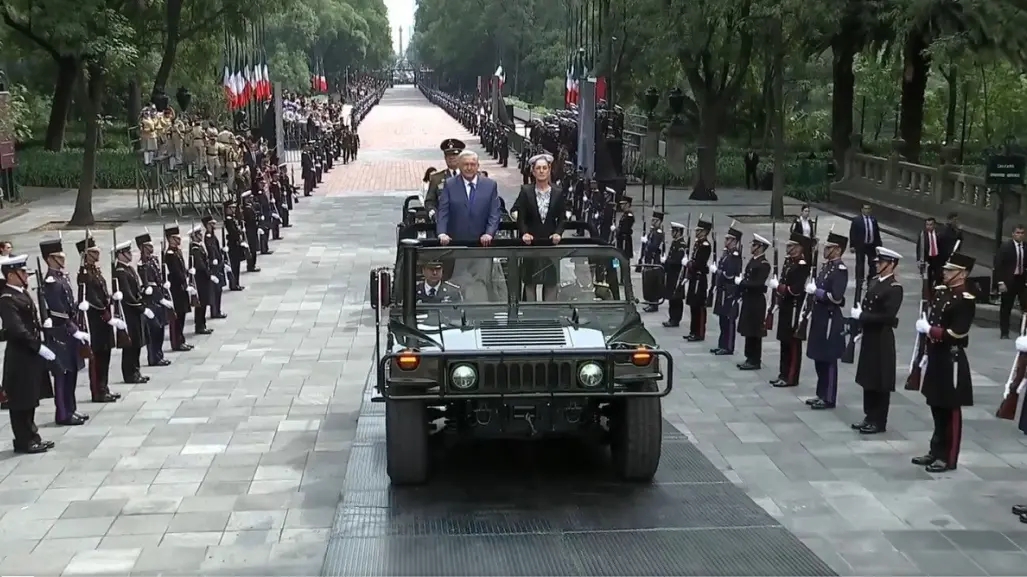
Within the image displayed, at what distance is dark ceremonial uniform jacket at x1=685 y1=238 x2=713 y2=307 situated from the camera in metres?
15.8

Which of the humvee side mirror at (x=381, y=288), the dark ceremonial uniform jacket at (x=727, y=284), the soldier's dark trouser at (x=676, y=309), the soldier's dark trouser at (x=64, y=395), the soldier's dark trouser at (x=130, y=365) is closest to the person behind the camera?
the humvee side mirror at (x=381, y=288)

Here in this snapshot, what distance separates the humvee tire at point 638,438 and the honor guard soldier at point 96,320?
626 cm

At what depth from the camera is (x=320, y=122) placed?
51.3 m

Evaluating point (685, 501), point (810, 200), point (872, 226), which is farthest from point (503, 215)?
point (810, 200)

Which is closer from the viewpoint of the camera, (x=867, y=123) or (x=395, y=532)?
(x=395, y=532)

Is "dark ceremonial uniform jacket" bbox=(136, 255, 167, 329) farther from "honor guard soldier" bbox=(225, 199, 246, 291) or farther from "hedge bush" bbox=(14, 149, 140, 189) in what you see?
"hedge bush" bbox=(14, 149, 140, 189)

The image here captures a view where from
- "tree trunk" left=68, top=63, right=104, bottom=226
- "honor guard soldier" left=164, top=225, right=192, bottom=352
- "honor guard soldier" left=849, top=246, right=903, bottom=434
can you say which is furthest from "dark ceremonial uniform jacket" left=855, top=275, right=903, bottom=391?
"tree trunk" left=68, top=63, right=104, bottom=226

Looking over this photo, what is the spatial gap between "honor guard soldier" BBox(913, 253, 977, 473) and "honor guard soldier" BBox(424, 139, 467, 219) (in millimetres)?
4362

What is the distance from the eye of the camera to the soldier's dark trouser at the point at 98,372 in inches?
500

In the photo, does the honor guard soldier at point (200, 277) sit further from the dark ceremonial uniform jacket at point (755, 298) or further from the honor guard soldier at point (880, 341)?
the honor guard soldier at point (880, 341)

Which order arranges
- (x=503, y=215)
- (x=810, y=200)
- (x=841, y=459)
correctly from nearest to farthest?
(x=841, y=459)
(x=503, y=215)
(x=810, y=200)

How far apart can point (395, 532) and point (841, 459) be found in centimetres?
424

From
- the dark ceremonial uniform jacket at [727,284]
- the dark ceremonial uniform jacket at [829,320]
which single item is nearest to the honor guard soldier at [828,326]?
the dark ceremonial uniform jacket at [829,320]

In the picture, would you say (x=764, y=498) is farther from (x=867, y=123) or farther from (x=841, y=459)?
(x=867, y=123)
